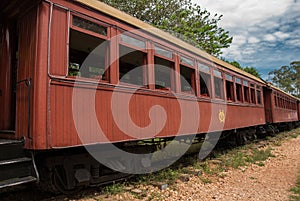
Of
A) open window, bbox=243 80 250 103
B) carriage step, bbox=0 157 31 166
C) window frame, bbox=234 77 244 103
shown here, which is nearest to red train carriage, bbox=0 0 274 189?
carriage step, bbox=0 157 31 166

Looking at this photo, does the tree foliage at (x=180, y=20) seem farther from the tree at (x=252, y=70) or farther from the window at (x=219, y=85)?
the tree at (x=252, y=70)

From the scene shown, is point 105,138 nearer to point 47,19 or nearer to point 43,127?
point 43,127

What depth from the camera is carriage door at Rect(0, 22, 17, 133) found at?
4.26 metres

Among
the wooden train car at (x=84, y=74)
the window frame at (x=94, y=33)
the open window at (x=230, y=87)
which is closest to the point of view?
the wooden train car at (x=84, y=74)

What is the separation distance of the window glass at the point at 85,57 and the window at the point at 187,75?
188 cm

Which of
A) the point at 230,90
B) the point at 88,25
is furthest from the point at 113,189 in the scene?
the point at 230,90

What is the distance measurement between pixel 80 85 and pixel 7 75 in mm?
1539

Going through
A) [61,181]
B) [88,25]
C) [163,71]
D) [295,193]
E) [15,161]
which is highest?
[88,25]

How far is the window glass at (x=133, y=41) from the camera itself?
4.56 m

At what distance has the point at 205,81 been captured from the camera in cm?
739

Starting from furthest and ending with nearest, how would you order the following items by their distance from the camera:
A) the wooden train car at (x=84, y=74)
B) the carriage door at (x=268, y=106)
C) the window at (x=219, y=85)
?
the carriage door at (x=268, y=106) → the window at (x=219, y=85) → the wooden train car at (x=84, y=74)

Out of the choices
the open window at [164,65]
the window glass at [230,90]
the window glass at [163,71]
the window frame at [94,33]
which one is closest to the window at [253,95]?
the window glass at [230,90]

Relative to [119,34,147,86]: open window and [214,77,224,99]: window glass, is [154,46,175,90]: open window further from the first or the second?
[214,77,224,99]: window glass

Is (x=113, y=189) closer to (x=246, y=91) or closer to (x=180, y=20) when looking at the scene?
(x=246, y=91)
